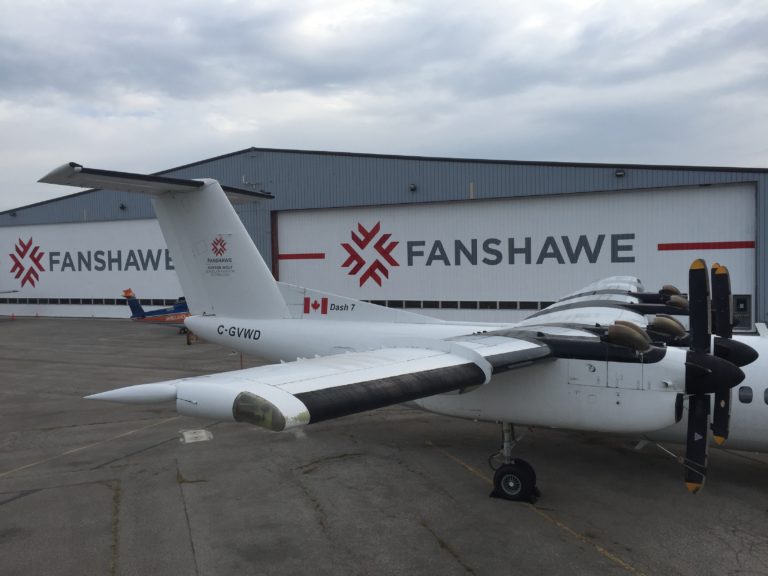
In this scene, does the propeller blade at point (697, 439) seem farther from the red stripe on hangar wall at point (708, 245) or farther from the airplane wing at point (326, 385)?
the red stripe on hangar wall at point (708, 245)

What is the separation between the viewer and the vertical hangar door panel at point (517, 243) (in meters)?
22.6

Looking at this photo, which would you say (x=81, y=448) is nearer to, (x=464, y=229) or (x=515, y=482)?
(x=515, y=482)

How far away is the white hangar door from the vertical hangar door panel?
45 mm

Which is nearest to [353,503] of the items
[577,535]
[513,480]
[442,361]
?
[513,480]

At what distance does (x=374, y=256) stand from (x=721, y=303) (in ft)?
73.5

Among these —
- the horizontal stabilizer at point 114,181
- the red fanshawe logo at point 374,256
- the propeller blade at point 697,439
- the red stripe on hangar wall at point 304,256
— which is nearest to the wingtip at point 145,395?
the horizontal stabilizer at point 114,181

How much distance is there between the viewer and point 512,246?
86.3 feet

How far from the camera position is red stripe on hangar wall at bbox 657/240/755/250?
2212cm

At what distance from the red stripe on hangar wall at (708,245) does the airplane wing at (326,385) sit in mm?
18343

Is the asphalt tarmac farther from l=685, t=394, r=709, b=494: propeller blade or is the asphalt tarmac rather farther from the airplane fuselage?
the airplane fuselage

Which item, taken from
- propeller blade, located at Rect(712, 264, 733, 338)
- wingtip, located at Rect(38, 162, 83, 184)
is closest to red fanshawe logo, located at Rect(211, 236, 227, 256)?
wingtip, located at Rect(38, 162, 83, 184)

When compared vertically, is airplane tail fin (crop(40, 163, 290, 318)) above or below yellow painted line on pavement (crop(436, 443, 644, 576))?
above

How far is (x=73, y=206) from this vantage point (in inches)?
1565

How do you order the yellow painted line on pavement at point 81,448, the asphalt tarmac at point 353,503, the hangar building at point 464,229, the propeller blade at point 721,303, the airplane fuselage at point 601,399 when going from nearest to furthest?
the asphalt tarmac at point 353,503, the airplane fuselage at point 601,399, the propeller blade at point 721,303, the yellow painted line on pavement at point 81,448, the hangar building at point 464,229
